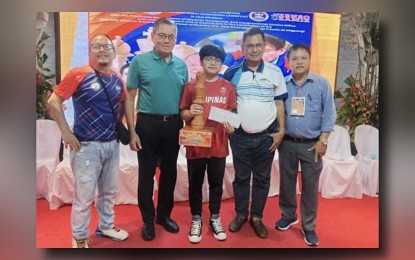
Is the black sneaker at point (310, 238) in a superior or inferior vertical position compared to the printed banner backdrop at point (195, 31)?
inferior

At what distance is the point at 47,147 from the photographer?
2379 millimetres

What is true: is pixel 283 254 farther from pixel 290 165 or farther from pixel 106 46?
pixel 106 46

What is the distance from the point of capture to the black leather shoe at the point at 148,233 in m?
2.39

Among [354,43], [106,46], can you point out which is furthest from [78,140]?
[354,43]

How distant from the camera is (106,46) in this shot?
2363mm

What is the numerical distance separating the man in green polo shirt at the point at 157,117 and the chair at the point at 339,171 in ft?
2.88

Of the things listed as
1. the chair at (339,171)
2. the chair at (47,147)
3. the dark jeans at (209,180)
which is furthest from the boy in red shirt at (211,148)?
the chair at (47,147)

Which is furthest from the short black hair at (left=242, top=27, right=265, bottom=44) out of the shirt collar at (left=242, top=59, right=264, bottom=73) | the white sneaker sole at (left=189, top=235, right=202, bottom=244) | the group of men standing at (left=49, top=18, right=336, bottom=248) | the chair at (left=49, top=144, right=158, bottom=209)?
the white sneaker sole at (left=189, top=235, right=202, bottom=244)

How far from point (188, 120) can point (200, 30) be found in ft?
1.71

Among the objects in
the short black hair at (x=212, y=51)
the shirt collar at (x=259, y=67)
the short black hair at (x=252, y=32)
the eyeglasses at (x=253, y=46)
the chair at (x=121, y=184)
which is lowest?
the chair at (x=121, y=184)

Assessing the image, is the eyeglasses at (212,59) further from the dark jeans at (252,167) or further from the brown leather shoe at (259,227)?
the brown leather shoe at (259,227)

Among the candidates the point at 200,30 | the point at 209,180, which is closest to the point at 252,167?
the point at 209,180

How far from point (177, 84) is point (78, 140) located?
2.11 feet

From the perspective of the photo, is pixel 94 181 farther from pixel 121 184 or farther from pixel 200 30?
pixel 200 30
